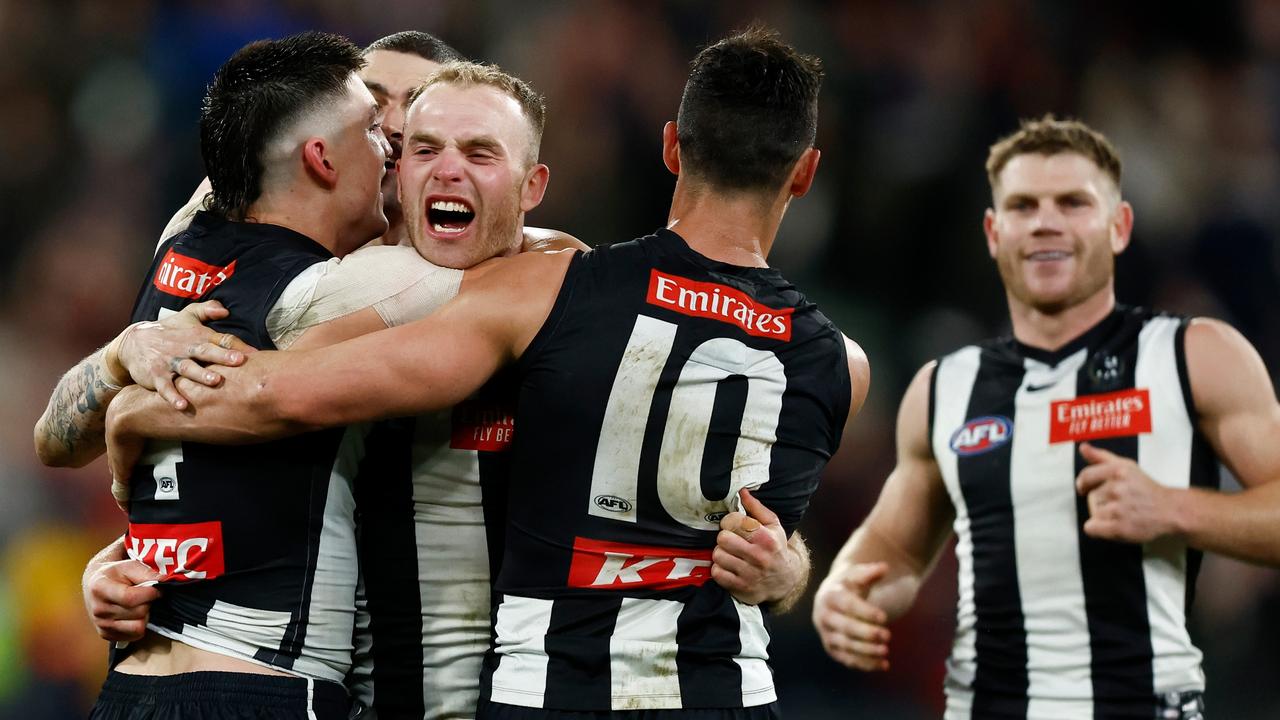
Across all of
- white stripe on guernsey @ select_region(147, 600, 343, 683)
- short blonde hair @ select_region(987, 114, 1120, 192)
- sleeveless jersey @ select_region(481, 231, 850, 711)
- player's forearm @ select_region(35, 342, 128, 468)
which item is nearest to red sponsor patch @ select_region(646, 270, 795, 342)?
sleeveless jersey @ select_region(481, 231, 850, 711)

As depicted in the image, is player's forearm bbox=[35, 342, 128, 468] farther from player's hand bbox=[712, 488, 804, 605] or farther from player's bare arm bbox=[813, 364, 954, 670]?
player's bare arm bbox=[813, 364, 954, 670]

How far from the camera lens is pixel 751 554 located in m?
2.93

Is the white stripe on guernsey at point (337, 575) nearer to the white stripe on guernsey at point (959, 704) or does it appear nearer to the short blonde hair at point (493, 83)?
the short blonde hair at point (493, 83)

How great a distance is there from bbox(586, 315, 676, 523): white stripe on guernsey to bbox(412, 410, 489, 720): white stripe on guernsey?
40 centimetres

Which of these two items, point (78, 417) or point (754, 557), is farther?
point (78, 417)

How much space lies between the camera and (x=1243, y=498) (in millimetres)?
4270

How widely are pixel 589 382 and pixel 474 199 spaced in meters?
0.59

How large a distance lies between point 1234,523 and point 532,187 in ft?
8.31

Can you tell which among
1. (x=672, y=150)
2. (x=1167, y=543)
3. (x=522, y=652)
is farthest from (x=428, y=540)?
(x=1167, y=543)

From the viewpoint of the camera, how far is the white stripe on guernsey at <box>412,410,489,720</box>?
317 centimetres

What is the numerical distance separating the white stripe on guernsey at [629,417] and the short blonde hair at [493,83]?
0.69 meters

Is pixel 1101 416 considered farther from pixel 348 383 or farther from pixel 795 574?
pixel 348 383

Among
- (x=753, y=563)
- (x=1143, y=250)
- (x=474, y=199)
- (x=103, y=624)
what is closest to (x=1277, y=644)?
(x=1143, y=250)

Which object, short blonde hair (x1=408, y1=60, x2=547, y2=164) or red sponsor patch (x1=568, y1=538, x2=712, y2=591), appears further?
short blonde hair (x1=408, y1=60, x2=547, y2=164)
